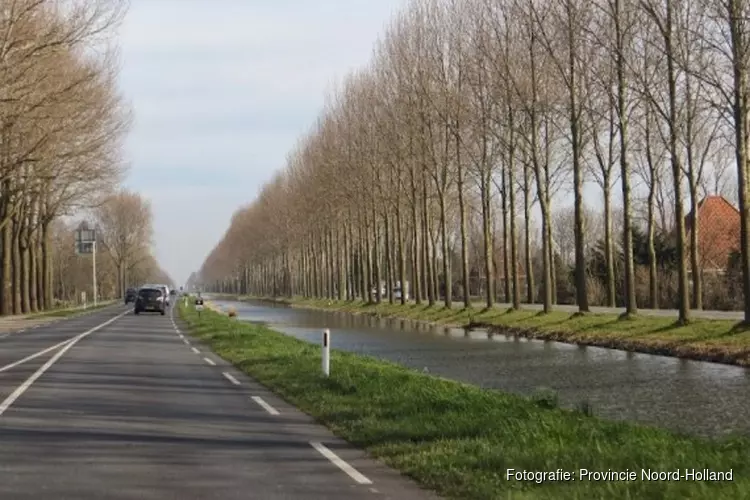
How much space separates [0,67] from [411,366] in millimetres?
14925

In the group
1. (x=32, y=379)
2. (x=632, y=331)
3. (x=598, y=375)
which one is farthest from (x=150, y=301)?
(x=598, y=375)

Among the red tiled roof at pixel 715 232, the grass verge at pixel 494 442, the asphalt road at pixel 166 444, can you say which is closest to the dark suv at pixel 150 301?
the red tiled roof at pixel 715 232

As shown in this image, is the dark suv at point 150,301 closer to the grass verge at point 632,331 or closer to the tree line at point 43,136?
the tree line at point 43,136

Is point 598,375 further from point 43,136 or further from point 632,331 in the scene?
point 43,136

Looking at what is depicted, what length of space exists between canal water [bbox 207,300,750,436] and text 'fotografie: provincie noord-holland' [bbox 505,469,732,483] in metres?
4.37

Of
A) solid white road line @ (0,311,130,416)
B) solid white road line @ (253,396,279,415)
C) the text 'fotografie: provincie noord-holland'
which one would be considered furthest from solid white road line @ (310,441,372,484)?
solid white road line @ (0,311,130,416)

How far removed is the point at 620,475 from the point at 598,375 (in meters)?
12.7

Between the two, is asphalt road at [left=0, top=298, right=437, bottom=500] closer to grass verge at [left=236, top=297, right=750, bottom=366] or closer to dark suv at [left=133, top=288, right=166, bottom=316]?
grass verge at [left=236, top=297, right=750, bottom=366]

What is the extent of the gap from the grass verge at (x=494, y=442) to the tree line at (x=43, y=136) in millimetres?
16238

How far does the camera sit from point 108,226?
114 meters

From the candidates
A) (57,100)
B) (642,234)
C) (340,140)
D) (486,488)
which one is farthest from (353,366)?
(340,140)

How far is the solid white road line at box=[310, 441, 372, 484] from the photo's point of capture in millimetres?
9043

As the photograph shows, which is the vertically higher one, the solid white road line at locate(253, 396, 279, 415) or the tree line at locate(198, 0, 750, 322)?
the tree line at locate(198, 0, 750, 322)

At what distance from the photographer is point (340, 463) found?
984 centimetres
